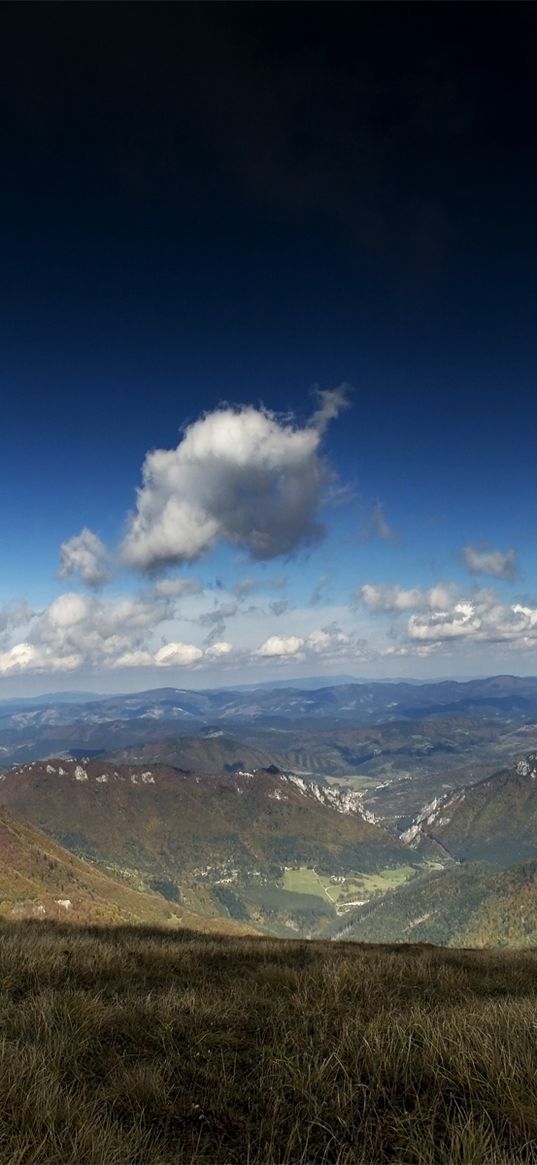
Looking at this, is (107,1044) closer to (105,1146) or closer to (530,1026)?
(105,1146)

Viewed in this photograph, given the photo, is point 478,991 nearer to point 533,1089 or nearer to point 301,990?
point 301,990

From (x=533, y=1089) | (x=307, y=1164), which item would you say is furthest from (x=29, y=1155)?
(x=533, y=1089)

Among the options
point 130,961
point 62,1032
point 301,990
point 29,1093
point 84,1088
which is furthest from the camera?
point 130,961

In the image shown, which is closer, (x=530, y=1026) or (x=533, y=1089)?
(x=533, y=1089)

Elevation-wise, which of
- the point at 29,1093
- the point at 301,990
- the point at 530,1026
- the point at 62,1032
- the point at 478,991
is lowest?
the point at 478,991

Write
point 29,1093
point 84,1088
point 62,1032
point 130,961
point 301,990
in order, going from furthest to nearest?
1. point 130,961
2. point 301,990
3. point 62,1032
4. point 84,1088
5. point 29,1093

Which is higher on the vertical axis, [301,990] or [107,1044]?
[107,1044]
